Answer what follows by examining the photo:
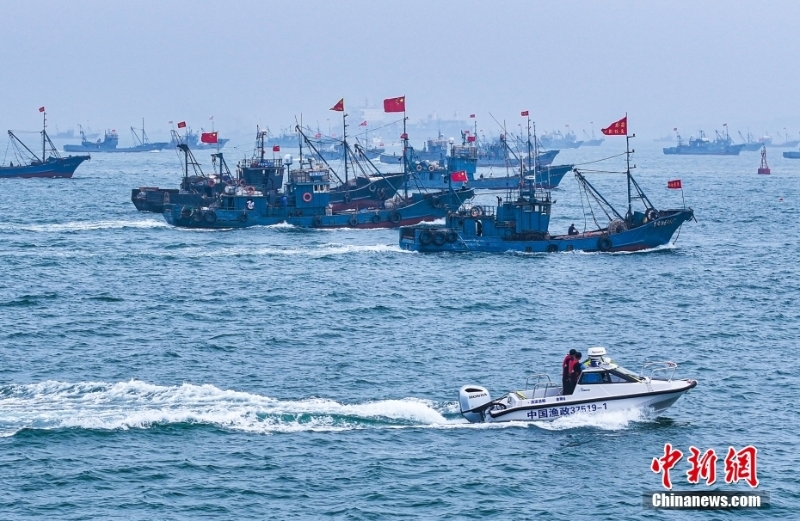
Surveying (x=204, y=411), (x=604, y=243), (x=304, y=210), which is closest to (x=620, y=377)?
(x=204, y=411)

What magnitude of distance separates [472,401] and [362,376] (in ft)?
31.1

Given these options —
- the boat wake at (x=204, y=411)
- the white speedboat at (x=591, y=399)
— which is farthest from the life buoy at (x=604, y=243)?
the white speedboat at (x=591, y=399)

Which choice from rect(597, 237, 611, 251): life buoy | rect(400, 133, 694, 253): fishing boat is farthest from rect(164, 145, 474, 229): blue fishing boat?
rect(597, 237, 611, 251): life buoy

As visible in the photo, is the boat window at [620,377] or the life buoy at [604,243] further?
the life buoy at [604,243]

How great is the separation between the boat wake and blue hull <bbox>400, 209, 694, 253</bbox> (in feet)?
165

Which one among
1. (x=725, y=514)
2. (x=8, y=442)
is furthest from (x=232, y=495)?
(x=725, y=514)

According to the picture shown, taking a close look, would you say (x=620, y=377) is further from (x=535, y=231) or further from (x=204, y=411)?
(x=535, y=231)

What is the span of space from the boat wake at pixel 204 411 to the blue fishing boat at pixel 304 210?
7125cm

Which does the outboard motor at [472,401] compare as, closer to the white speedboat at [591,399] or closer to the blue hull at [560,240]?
the white speedboat at [591,399]

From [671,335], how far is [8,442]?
3612cm

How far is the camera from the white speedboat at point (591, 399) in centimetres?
4716

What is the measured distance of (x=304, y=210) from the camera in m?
124

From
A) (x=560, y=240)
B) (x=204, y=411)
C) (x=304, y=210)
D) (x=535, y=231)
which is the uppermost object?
(x=304, y=210)

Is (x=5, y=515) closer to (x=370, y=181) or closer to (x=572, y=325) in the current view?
(x=572, y=325)
